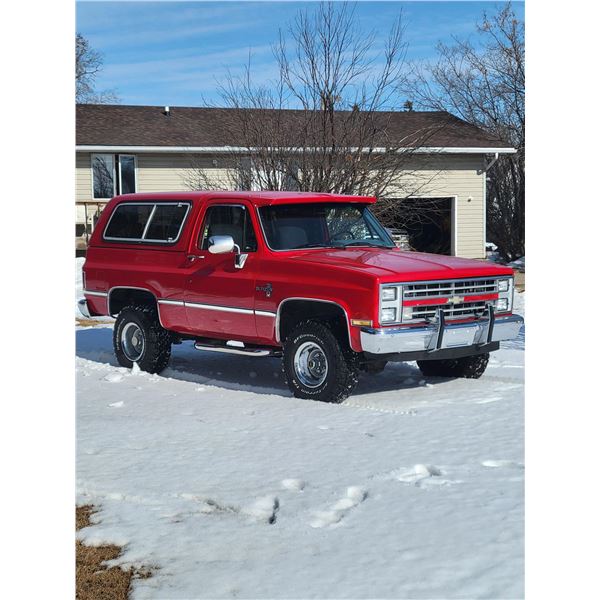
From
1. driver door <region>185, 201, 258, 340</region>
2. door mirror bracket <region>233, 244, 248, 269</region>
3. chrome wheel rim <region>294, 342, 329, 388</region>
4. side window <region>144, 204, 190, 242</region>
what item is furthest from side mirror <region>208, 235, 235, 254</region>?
chrome wheel rim <region>294, 342, 329, 388</region>

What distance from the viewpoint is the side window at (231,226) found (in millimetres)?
9570

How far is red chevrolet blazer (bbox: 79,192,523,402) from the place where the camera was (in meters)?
8.48

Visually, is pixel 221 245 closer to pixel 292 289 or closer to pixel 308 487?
pixel 292 289

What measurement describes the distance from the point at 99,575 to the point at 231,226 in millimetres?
5468

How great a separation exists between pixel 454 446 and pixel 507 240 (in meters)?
24.6

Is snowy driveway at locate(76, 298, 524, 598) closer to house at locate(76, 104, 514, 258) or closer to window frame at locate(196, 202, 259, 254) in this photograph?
window frame at locate(196, 202, 259, 254)

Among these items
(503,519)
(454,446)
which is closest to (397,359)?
(454,446)

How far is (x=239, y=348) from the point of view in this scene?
9.62 metres

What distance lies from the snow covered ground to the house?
1557 centimetres

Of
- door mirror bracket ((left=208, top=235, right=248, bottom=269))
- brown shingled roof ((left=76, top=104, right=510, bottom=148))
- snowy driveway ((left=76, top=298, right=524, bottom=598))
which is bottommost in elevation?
snowy driveway ((left=76, top=298, right=524, bottom=598))

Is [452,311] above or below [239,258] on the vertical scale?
below

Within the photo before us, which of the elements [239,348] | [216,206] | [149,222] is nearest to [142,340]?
[149,222]
